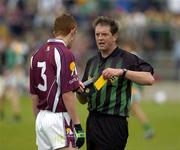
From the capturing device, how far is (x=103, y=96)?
977cm

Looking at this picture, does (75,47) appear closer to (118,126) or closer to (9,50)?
(9,50)

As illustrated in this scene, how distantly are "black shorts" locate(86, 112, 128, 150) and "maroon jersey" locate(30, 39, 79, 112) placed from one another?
2.02ft

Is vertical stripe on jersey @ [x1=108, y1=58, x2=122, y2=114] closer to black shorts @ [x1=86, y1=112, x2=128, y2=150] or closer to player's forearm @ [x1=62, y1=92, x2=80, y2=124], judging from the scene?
black shorts @ [x1=86, y1=112, x2=128, y2=150]

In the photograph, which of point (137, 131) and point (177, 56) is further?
point (177, 56)

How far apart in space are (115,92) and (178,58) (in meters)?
Result: 21.0

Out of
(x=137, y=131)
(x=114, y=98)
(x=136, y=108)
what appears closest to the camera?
(x=114, y=98)

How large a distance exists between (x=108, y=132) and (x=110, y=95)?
46cm

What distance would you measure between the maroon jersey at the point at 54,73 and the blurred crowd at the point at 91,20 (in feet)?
65.2

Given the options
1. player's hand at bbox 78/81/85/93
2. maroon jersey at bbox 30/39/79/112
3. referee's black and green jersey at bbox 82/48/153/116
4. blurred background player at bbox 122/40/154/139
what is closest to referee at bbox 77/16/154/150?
referee's black and green jersey at bbox 82/48/153/116

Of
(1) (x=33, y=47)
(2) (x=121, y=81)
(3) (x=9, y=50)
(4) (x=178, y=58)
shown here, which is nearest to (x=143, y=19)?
(4) (x=178, y=58)

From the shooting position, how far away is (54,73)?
9297 millimetres

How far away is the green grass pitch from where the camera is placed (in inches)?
624

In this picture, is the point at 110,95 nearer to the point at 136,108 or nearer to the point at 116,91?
the point at 116,91

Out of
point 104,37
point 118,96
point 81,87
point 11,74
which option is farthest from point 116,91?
point 11,74
